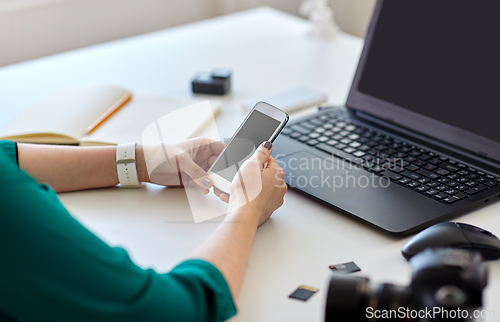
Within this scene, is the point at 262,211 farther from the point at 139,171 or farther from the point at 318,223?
the point at 139,171

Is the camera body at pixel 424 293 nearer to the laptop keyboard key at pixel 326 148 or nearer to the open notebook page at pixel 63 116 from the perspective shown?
the laptop keyboard key at pixel 326 148

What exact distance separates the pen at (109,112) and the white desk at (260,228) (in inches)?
5.0

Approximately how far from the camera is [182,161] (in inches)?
33.3

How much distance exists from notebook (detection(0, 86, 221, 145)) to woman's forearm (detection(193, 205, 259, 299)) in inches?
13.9

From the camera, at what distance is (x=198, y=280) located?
0.55 metres

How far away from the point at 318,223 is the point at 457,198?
0.72 feet

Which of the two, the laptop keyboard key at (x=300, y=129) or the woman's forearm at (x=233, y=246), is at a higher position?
the laptop keyboard key at (x=300, y=129)

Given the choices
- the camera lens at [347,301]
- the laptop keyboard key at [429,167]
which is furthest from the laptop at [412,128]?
the camera lens at [347,301]

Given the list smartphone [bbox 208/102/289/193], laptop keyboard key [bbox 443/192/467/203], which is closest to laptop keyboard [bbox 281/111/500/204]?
laptop keyboard key [bbox 443/192/467/203]

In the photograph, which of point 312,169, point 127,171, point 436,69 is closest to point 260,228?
point 312,169

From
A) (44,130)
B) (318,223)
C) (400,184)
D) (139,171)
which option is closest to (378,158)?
(400,184)

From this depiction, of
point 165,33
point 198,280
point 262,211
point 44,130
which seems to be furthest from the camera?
point 165,33

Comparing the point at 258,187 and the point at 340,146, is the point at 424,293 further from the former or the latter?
the point at 340,146

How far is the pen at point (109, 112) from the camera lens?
3.41ft
